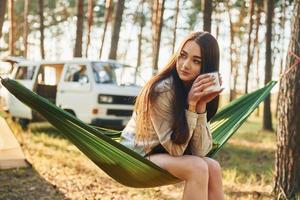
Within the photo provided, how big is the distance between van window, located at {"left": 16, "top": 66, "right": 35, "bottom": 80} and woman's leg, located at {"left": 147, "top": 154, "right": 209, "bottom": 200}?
7776 millimetres

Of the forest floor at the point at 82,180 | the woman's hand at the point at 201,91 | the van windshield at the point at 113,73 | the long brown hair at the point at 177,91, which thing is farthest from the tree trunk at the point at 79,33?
the woman's hand at the point at 201,91

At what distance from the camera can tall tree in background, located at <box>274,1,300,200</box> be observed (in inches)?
150

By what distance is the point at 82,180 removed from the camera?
4.93m

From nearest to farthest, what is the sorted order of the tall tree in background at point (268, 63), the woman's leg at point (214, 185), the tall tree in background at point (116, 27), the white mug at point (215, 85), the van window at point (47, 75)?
the white mug at point (215, 85), the woman's leg at point (214, 185), the van window at point (47, 75), the tall tree in background at point (116, 27), the tall tree in background at point (268, 63)

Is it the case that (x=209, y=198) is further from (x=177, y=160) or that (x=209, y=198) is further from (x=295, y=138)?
(x=295, y=138)

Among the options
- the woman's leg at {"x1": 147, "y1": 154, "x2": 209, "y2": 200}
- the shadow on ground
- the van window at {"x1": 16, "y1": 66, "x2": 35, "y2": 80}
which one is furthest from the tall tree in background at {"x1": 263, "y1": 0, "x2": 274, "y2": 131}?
the woman's leg at {"x1": 147, "y1": 154, "x2": 209, "y2": 200}

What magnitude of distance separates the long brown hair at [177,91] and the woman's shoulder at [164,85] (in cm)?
1

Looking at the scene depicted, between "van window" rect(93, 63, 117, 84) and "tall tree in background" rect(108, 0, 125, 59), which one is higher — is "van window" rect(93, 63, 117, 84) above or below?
below

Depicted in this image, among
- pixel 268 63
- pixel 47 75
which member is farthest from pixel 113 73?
pixel 268 63

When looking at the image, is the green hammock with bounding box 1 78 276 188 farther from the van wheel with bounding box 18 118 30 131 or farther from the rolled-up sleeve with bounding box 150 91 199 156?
the van wheel with bounding box 18 118 30 131

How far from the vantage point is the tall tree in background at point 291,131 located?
→ 3.81 metres

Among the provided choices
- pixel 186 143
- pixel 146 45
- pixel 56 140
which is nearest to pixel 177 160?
pixel 186 143

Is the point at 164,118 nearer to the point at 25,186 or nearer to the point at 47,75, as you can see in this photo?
the point at 25,186

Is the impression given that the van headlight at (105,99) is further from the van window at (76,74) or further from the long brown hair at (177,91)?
the long brown hair at (177,91)
